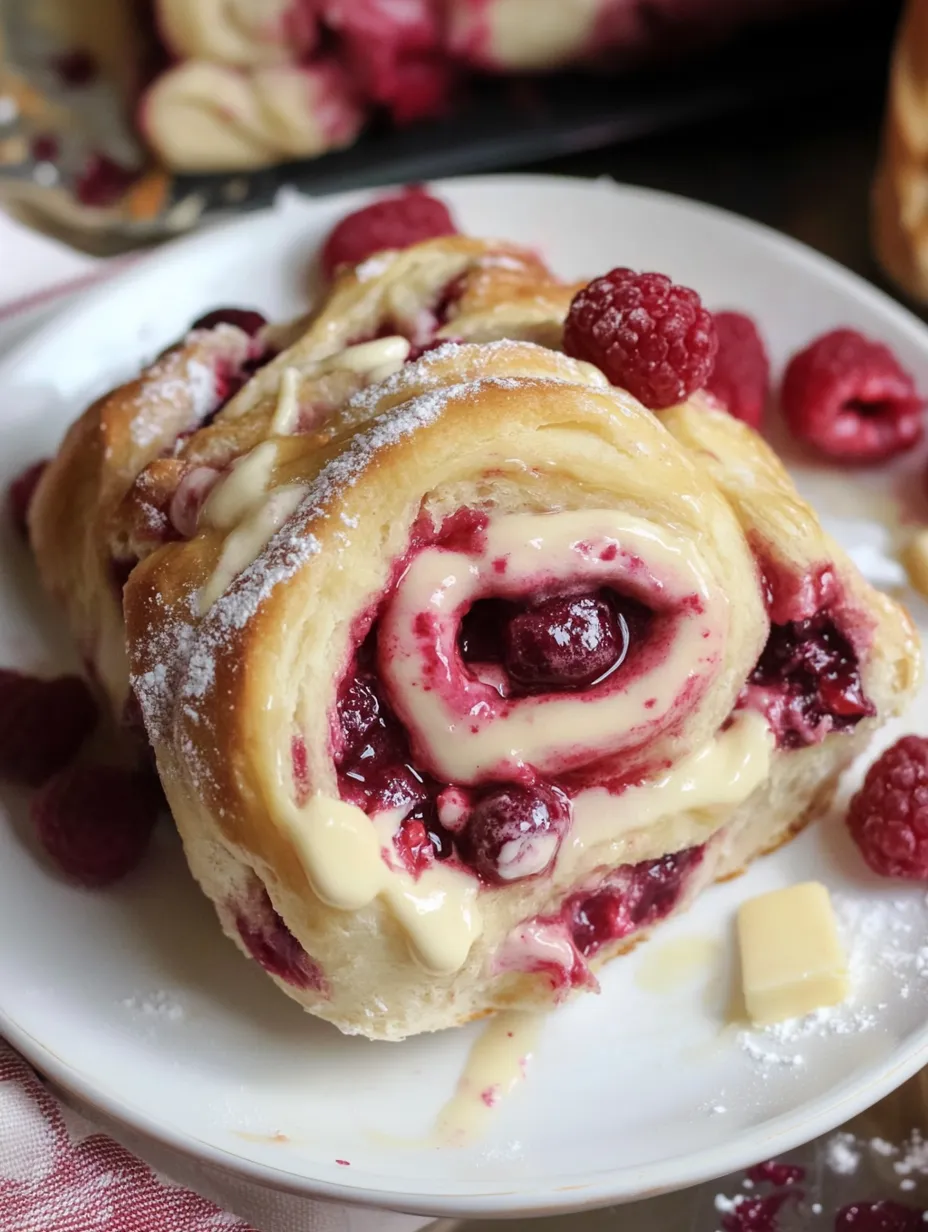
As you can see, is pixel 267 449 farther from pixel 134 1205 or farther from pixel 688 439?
pixel 134 1205

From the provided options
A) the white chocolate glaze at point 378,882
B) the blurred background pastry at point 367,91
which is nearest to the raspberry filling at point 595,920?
the white chocolate glaze at point 378,882

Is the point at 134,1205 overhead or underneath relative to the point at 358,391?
underneath

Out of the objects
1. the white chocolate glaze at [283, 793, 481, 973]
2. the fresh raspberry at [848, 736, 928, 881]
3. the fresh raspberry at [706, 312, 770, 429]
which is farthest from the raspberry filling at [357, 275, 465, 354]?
the fresh raspberry at [848, 736, 928, 881]

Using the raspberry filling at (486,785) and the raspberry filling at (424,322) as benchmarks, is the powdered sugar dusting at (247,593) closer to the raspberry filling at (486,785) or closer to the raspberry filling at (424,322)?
the raspberry filling at (486,785)

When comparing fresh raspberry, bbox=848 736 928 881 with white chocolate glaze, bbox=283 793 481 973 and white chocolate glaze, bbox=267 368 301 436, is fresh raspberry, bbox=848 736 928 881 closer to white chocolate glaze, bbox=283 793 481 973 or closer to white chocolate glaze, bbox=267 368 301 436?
white chocolate glaze, bbox=283 793 481 973

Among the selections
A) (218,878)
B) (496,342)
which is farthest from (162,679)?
(496,342)

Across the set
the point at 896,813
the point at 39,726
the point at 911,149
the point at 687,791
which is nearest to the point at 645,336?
the point at 687,791

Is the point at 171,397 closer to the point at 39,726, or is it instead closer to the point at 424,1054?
the point at 39,726

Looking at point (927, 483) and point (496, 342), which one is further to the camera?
point (927, 483)
